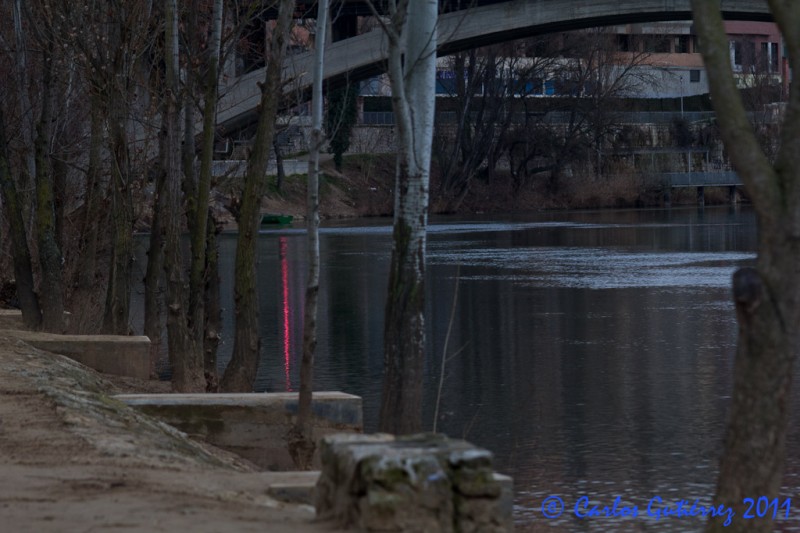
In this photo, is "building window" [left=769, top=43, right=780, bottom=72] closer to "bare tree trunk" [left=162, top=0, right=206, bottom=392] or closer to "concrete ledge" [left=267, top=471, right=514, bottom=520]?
Result: "bare tree trunk" [left=162, top=0, right=206, bottom=392]

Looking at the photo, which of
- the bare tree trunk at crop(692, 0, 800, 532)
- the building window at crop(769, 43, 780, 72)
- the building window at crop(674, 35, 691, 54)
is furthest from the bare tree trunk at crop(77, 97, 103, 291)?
the building window at crop(674, 35, 691, 54)

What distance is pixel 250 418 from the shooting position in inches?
445

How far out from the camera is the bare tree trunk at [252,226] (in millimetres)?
13539

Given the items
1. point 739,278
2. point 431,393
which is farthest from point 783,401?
point 431,393

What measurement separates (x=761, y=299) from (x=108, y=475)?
3618 mm

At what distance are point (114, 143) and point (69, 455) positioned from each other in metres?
8.59

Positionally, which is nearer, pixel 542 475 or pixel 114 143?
pixel 542 475

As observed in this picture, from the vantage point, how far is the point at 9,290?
2116 cm

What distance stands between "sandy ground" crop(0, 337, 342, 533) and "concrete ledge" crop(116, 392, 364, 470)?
56cm

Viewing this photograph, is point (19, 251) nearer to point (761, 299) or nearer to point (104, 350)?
point (104, 350)

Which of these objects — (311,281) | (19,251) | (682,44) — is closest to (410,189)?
(311,281)

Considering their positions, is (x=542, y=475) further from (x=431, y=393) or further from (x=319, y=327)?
(x=319, y=327)

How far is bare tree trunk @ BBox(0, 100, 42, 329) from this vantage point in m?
16.9

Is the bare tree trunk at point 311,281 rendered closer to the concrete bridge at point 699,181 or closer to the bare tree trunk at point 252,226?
the bare tree trunk at point 252,226
